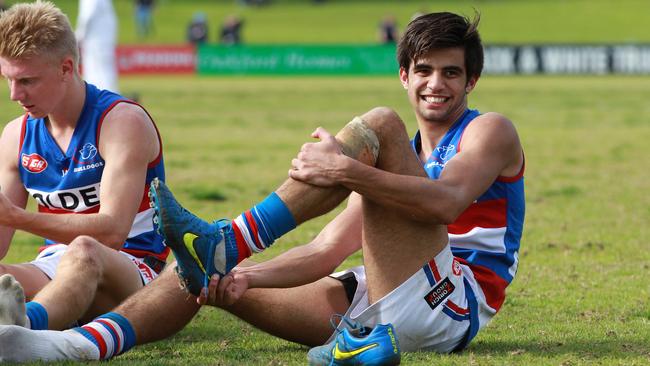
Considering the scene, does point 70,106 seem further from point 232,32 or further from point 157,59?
point 232,32

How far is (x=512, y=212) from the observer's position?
559 cm

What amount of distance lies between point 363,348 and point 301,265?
0.68 m

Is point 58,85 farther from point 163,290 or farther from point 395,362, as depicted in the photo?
point 395,362

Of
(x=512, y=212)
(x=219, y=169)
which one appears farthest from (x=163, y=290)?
(x=219, y=169)

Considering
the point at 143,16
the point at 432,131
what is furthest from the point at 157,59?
the point at 432,131

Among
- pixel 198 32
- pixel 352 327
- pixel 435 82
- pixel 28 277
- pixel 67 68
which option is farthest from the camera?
pixel 198 32

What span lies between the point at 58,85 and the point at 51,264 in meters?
0.87

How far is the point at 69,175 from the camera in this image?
5.80m

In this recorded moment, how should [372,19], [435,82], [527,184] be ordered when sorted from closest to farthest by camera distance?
[435,82]
[527,184]
[372,19]

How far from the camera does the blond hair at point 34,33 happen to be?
5.50 meters

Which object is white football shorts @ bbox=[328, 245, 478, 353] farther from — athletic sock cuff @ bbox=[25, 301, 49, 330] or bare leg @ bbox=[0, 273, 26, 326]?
bare leg @ bbox=[0, 273, 26, 326]

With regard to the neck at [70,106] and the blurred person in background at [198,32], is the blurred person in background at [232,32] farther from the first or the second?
the neck at [70,106]

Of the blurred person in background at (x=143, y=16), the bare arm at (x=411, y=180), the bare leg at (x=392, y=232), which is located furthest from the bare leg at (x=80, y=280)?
the blurred person in background at (x=143, y=16)

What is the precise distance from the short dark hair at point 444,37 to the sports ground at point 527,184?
1.38 meters
